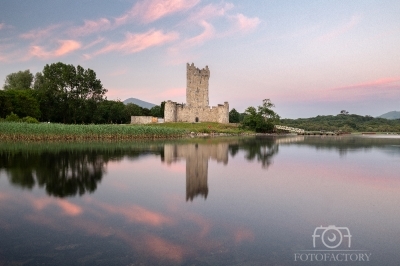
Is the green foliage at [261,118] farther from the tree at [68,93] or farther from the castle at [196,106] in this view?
the tree at [68,93]

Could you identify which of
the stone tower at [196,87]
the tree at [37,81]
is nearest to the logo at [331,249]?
the stone tower at [196,87]

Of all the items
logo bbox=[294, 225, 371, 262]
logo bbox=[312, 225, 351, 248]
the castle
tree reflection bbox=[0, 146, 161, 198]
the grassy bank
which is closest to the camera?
logo bbox=[294, 225, 371, 262]

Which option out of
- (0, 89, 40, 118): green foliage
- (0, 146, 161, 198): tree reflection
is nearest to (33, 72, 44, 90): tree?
(0, 89, 40, 118): green foliage

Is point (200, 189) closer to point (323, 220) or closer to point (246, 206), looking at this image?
point (246, 206)

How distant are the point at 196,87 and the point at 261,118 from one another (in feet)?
60.4

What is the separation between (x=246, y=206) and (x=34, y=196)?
5.89 metres

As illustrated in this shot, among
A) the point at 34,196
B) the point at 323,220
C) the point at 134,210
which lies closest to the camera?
the point at 323,220

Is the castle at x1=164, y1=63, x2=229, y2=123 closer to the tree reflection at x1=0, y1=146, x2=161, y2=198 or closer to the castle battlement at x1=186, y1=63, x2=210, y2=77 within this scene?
the castle battlement at x1=186, y1=63, x2=210, y2=77

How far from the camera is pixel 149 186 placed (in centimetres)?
969

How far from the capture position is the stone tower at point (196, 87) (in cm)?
6794

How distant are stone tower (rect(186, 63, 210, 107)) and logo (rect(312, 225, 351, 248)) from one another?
205 feet

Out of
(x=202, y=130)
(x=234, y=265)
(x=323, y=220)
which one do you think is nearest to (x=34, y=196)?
(x=234, y=265)

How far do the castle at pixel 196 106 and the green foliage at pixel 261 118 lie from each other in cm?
787

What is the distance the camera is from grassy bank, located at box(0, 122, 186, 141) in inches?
1125
